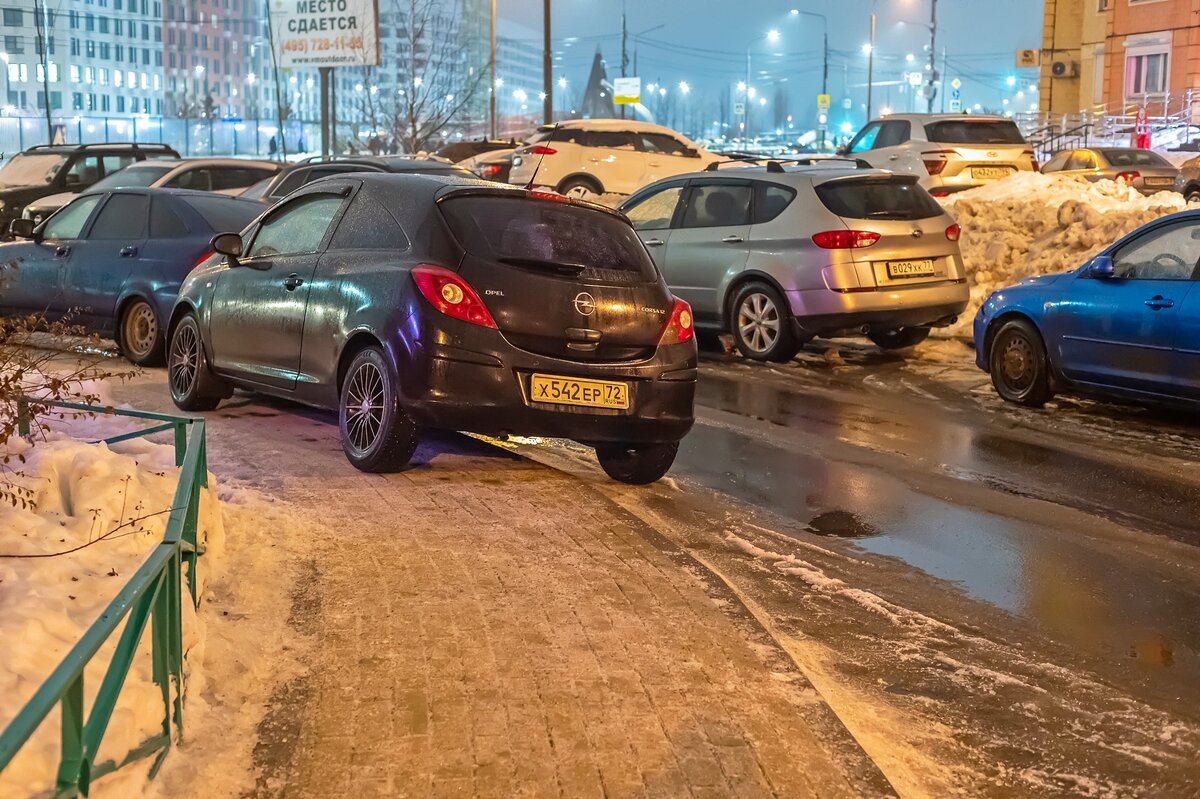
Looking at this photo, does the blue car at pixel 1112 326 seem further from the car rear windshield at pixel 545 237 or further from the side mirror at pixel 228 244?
the side mirror at pixel 228 244

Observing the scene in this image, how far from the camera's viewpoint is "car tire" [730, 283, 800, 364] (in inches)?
497

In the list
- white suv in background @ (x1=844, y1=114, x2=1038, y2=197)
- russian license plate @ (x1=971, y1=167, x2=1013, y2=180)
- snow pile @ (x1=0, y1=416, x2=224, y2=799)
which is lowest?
snow pile @ (x1=0, y1=416, x2=224, y2=799)

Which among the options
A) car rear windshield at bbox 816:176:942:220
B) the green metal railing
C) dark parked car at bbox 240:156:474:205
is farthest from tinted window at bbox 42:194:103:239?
the green metal railing

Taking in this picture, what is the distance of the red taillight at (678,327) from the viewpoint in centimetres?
738

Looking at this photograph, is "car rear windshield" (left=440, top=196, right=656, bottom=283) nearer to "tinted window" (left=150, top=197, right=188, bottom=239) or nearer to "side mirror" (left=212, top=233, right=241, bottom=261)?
"side mirror" (left=212, top=233, right=241, bottom=261)

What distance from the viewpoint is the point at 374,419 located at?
23.6 ft

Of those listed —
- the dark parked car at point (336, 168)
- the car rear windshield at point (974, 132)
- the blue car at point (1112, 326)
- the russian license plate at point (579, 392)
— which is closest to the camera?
the russian license plate at point (579, 392)

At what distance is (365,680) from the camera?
426 cm

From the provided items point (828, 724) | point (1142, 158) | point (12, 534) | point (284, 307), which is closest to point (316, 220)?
point (284, 307)

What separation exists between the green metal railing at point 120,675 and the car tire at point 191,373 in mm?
4773

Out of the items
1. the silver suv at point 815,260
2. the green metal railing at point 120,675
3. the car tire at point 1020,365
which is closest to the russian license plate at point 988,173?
the silver suv at point 815,260

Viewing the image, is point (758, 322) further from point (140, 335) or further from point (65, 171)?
point (65, 171)

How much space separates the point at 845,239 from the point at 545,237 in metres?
5.64

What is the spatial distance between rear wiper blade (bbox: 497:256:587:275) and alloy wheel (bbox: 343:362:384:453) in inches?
35.5
